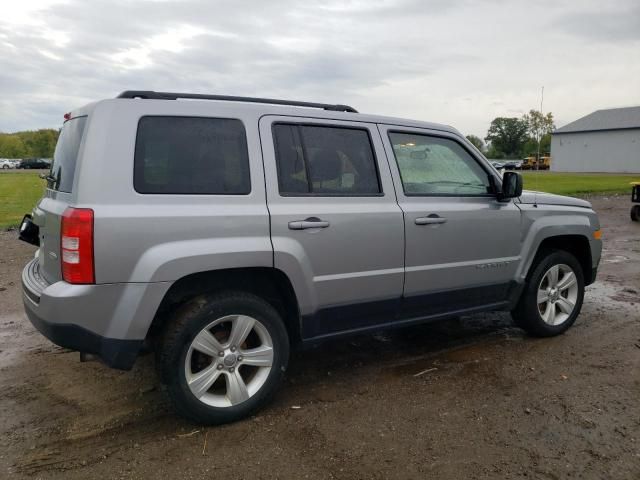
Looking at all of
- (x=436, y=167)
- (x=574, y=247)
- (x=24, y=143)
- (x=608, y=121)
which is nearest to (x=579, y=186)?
(x=574, y=247)

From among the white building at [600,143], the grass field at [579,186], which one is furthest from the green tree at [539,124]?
the grass field at [579,186]

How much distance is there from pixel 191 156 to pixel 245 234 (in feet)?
1.86

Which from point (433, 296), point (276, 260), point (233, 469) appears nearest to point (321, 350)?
point (433, 296)

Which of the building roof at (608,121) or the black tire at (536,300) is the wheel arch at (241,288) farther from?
the building roof at (608,121)

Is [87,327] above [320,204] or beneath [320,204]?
beneath

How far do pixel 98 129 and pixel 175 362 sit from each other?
4.59 ft

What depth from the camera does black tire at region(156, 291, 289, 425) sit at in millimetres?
3211

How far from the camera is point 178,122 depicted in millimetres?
3299

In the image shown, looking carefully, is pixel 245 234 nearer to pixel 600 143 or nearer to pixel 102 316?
pixel 102 316

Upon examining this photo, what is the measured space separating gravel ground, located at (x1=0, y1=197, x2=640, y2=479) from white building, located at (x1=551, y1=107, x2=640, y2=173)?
189 ft

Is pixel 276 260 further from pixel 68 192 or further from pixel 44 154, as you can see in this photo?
pixel 44 154

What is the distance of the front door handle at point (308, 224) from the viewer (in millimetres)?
→ 3494

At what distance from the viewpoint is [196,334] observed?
326 centimetres

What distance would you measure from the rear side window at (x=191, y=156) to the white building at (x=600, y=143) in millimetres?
59230
